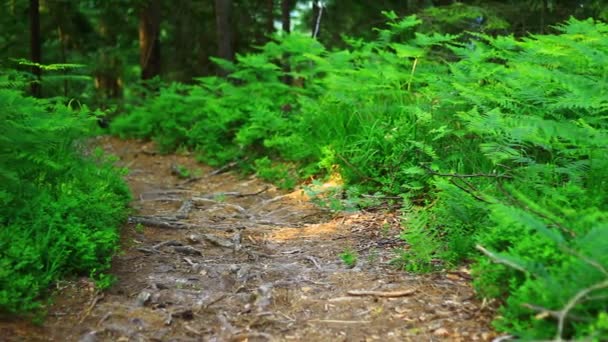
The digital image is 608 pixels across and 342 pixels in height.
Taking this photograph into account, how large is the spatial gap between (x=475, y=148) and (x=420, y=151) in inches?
25.3

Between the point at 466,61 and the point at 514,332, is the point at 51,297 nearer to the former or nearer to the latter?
the point at 514,332

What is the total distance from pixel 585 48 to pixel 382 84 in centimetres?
303

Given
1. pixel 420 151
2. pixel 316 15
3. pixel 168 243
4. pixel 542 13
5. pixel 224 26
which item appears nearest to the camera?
pixel 168 243

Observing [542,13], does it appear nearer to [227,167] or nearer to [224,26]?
[227,167]

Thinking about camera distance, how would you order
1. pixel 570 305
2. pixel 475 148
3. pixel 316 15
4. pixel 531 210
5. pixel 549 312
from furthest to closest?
pixel 316 15, pixel 475 148, pixel 531 210, pixel 549 312, pixel 570 305

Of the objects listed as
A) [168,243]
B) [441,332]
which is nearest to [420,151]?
[168,243]

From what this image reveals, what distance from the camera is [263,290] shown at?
397cm

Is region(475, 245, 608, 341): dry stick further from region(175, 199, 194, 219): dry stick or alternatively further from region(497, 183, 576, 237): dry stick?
region(175, 199, 194, 219): dry stick

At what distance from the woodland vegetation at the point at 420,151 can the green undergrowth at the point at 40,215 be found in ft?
0.05

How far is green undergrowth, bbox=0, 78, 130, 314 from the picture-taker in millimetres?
3549

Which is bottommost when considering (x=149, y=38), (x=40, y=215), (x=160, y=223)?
(x=160, y=223)

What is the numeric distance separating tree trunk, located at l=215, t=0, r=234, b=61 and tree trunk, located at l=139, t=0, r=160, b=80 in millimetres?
3044

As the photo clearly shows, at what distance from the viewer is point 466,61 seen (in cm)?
651

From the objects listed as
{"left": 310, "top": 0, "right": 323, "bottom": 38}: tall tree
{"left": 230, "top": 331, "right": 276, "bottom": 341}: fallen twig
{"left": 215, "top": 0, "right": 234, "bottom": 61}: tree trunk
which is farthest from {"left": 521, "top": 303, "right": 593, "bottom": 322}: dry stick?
{"left": 310, "top": 0, "right": 323, "bottom": 38}: tall tree
